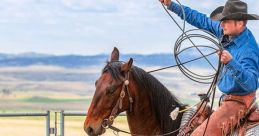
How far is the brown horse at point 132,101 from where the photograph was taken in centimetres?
646

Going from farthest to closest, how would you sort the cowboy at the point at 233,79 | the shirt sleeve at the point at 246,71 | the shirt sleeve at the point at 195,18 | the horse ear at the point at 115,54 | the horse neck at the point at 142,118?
the shirt sleeve at the point at 195,18 → the horse ear at the point at 115,54 → the horse neck at the point at 142,118 → the cowboy at the point at 233,79 → the shirt sleeve at the point at 246,71

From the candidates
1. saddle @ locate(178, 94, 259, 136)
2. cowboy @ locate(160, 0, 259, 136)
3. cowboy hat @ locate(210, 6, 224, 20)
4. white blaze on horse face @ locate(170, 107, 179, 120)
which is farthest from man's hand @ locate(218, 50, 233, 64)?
white blaze on horse face @ locate(170, 107, 179, 120)

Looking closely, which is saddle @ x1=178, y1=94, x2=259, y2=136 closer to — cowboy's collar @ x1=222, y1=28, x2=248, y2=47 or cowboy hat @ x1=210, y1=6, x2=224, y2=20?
cowboy's collar @ x1=222, y1=28, x2=248, y2=47

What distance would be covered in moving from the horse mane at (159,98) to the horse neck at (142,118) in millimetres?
44

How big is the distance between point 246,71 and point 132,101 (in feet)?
4.37

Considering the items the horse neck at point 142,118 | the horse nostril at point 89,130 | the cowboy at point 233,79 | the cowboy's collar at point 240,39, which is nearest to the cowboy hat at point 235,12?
the cowboy at point 233,79

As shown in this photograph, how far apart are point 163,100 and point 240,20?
120 centimetres

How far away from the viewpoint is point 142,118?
264 inches

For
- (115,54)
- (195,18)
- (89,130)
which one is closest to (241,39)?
(195,18)

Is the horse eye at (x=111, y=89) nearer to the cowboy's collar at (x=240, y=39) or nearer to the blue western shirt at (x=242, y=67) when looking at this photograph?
the blue western shirt at (x=242, y=67)

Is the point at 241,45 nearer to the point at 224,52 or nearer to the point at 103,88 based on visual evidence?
the point at 224,52

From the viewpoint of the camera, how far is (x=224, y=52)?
5.49 meters

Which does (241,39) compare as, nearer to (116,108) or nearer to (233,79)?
(233,79)

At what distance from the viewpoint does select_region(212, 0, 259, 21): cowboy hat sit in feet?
19.7
